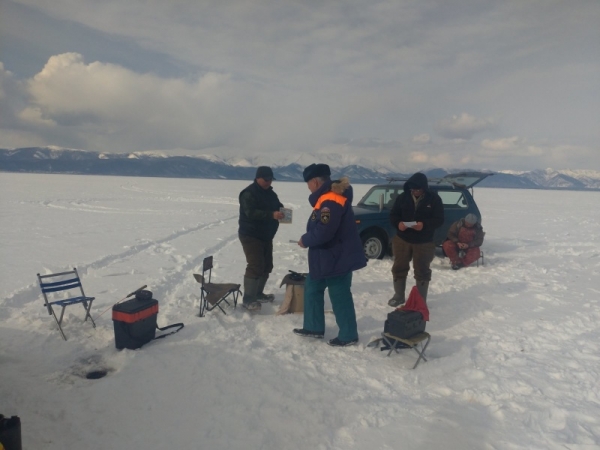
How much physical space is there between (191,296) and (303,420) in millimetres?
3459

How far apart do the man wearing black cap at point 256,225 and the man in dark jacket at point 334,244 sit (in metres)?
1.17

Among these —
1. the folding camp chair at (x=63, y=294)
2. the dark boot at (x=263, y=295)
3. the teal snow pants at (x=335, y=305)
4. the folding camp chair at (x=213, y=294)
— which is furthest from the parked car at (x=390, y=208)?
the folding camp chair at (x=63, y=294)

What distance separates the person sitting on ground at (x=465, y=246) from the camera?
8.38 m

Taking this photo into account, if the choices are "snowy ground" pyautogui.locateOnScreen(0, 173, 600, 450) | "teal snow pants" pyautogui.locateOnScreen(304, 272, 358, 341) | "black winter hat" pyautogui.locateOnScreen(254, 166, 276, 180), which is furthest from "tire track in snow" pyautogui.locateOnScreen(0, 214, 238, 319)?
"teal snow pants" pyautogui.locateOnScreen(304, 272, 358, 341)

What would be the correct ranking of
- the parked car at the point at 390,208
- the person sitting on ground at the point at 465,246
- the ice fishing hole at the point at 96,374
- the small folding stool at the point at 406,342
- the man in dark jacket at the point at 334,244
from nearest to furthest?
the ice fishing hole at the point at 96,374 < the small folding stool at the point at 406,342 < the man in dark jacket at the point at 334,244 < the person sitting on ground at the point at 465,246 < the parked car at the point at 390,208

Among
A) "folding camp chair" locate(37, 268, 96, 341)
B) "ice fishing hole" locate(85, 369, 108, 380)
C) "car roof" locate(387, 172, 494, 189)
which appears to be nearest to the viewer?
"ice fishing hole" locate(85, 369, 108, 380)

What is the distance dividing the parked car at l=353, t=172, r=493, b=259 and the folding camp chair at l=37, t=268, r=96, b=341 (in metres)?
5.42

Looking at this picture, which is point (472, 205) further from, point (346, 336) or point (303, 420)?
point (303, 420)

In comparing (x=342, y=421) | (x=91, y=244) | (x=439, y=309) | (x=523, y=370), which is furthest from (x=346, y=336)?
(x=91, y=244)

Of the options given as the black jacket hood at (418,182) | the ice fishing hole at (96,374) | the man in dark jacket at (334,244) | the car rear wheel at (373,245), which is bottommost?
the ice fishing hole at (96,374)

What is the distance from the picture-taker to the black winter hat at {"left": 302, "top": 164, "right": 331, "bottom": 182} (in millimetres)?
4328

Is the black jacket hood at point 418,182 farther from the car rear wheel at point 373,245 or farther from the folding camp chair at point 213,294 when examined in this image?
the car rear wheel at point 373,245

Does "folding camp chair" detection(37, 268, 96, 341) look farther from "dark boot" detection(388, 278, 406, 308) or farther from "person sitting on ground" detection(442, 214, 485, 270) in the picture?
"person sitting on ground" detection(442, 214, 485, 270)

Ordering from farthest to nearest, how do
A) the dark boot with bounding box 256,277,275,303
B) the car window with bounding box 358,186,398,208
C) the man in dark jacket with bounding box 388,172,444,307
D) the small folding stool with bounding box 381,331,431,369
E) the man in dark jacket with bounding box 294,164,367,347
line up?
1. the car window with bounding box 358,186,398,208
2. the dark boot with bounding box 256,277,275,303
3. the man in dark jacket with bounding box 388,172,444,307
4. the man in dark jacket with bounding box 294,164,367,347
5. the small folding stool with bounding box 381,331,431,369
